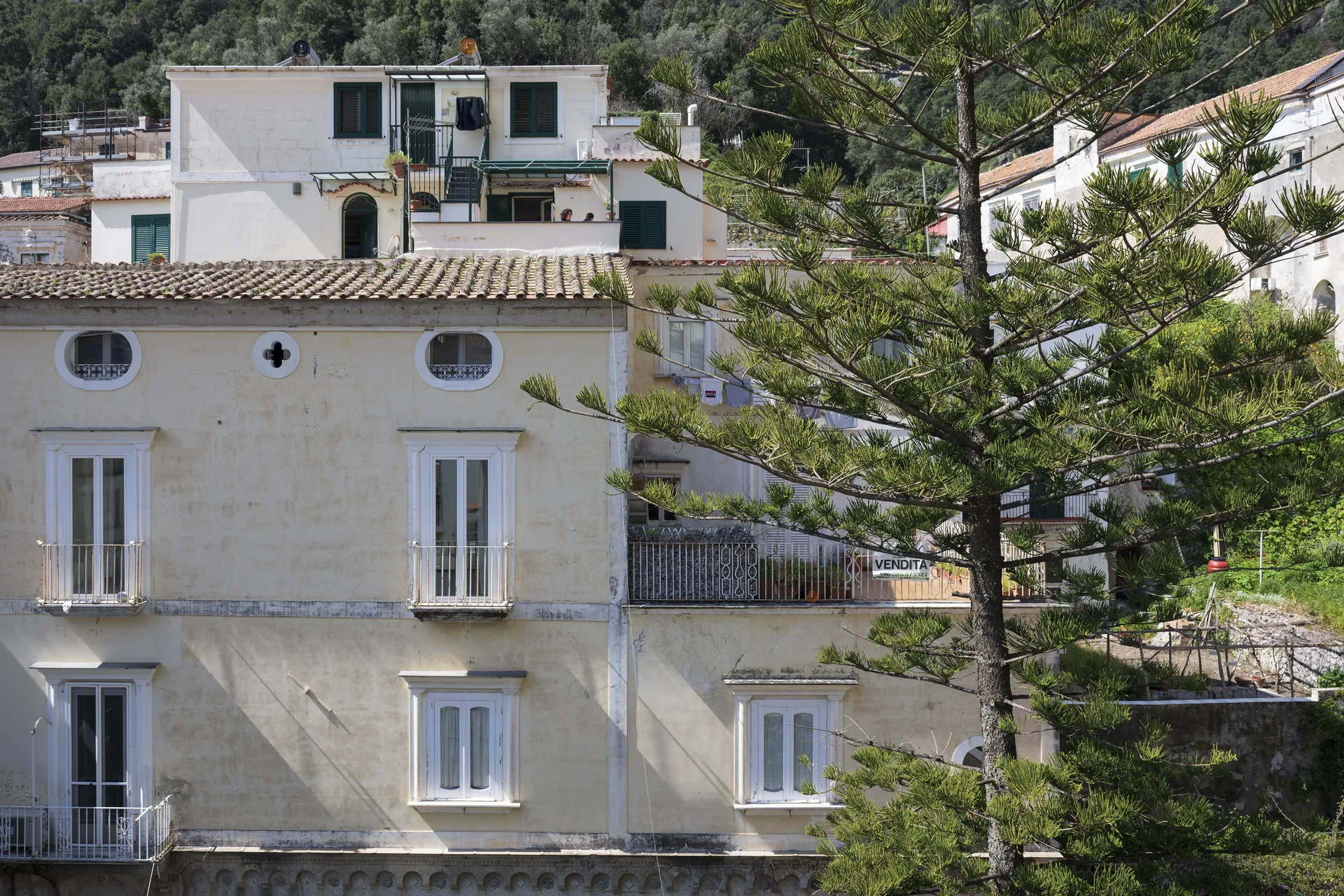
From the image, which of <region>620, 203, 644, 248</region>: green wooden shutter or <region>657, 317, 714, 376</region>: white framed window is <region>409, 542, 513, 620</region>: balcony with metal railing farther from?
<region>620, 203, 644, 248</region>: green wooden shutter

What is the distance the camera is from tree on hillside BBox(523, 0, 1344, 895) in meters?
9.34

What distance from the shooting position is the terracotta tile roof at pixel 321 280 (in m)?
13.4

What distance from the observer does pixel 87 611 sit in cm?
1352

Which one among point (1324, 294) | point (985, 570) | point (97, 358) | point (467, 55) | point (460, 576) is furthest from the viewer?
point (1324, 294)

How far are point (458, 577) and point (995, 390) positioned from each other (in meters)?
6.07

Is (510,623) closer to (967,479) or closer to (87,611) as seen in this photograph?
(87,611)

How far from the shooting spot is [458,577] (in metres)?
13.6

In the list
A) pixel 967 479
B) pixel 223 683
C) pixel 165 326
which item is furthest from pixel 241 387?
pixel 967 479

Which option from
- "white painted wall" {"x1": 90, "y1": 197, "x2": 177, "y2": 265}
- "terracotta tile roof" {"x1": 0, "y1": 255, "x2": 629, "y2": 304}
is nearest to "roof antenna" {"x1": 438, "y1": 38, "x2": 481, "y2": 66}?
"white painted wall" {"x1": 90, "y1": 197, "x2": 177, "y2": 265}

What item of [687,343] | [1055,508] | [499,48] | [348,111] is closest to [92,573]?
[687,343]

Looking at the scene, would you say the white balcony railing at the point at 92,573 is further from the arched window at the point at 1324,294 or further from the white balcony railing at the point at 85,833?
the arched window at the point at 1324,294

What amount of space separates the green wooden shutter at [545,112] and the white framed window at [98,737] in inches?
499

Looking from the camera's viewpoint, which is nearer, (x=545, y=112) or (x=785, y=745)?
(x=785, y=745)

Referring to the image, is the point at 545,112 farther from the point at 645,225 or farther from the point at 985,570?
the point at 985,570
